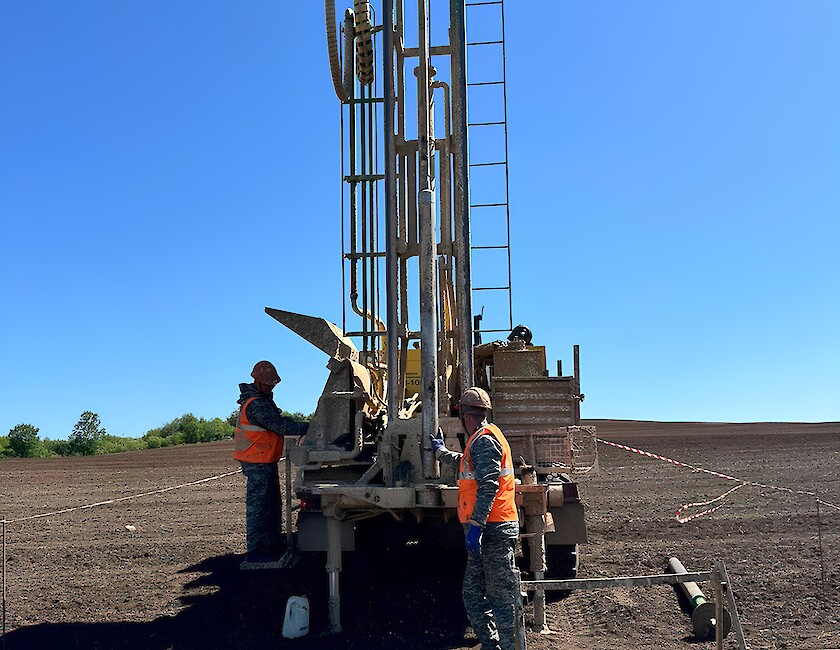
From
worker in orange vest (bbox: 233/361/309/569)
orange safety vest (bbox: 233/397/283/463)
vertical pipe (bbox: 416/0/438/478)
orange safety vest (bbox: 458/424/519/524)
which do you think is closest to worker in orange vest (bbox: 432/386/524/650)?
orange safety vest (bbox: 458/424/519/524)

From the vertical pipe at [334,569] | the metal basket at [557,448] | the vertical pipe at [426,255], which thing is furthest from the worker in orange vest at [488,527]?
the vertical pipe at [334,569]

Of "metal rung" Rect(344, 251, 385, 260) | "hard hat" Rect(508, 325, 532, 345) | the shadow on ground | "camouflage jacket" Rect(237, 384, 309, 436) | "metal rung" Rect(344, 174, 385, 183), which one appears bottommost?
the shadow on ground

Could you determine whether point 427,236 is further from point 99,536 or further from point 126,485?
point 126,485

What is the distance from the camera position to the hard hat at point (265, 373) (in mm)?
8773

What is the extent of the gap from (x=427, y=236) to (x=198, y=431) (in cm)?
3171

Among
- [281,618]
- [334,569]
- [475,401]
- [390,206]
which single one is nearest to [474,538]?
[475,401]

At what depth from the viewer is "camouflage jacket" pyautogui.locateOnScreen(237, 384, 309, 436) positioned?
8422mm

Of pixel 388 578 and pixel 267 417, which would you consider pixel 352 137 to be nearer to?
pixel 267 417

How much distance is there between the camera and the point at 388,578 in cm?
960

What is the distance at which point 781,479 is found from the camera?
1788 cm

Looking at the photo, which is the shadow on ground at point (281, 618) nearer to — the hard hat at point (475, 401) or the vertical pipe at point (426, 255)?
the vertical pipe at point (426, 255)

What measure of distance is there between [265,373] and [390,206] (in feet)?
7.56

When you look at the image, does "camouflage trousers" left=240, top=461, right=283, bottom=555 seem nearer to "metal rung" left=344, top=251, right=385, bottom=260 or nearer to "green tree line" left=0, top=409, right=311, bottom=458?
"metal rung" left=344, top=251, right=385, bottom=260

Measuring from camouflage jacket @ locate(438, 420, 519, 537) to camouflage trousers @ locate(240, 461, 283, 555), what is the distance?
Result: 3.27m
